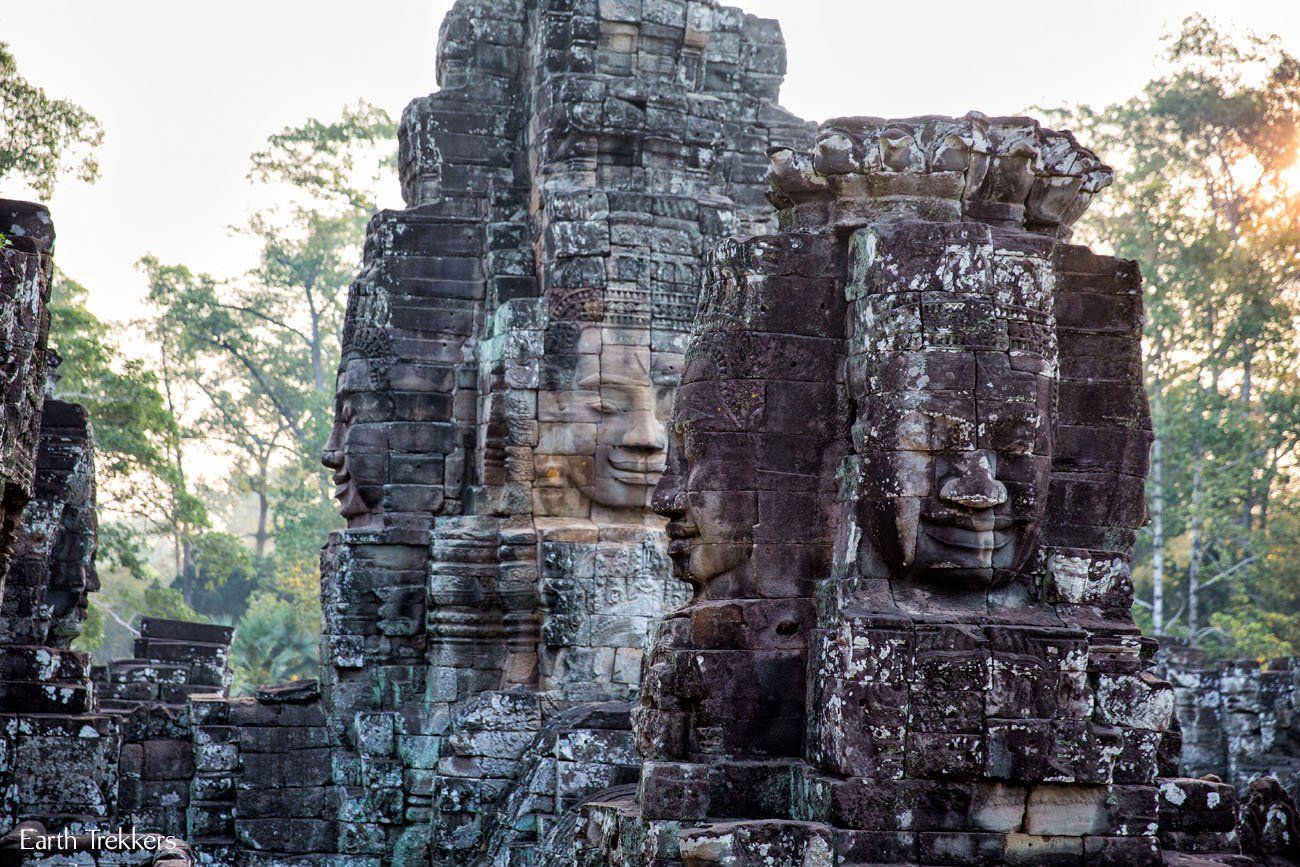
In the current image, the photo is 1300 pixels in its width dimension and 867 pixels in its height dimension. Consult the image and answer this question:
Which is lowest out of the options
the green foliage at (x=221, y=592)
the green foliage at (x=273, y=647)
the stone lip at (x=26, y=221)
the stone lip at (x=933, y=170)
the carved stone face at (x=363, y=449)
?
the green foliage at (x=273, y=647)

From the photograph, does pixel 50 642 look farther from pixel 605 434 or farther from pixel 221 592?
pixel 221 592

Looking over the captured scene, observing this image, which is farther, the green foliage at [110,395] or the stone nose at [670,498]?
the green foliage at [110,395]

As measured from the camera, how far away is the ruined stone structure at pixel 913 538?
8.02m

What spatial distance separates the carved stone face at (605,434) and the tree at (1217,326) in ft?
47.0

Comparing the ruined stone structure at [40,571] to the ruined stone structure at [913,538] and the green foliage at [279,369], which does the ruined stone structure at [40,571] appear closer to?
the ruined stone structure at [913,538]

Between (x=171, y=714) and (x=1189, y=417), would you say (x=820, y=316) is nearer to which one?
(x=171, y=714)

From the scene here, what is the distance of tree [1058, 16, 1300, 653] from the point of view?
2869 centimetres

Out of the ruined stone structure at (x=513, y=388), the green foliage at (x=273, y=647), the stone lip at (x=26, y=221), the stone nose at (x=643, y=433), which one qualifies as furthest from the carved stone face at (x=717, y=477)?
the green foliage at (x=273, y=647)

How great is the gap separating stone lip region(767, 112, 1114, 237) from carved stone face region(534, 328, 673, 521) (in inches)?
234

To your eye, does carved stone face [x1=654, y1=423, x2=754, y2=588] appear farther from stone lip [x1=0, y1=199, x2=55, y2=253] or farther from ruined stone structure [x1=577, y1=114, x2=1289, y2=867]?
stone lip [x1=0, y1=199, x2=55, y2=253]

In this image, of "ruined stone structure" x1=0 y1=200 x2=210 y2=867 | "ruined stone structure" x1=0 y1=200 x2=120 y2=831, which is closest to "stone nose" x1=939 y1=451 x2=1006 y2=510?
"ruined stone structure" x1=0 y1=200 x2=210 y2=867

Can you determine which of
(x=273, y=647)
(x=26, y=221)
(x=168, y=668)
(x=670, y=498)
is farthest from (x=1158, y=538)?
(x=26, y=221)

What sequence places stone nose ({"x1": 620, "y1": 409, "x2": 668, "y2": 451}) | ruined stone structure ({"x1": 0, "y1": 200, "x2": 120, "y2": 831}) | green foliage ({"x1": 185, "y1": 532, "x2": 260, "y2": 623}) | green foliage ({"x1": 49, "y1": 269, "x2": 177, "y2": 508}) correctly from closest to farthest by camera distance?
ruined stone structure ({"x1": 0, "y1": 200, "x2": 120, "y2": 831}), stone nose ({"x1": 620, "y1": 409, "x2": 668, "y2": 451}), green foliage ({"x1": 49, "y1": 269, "x2": 177, "y2": 508}), green foliage ({"x1": 185, "y1": 532, "x2": 260, "y2": 623})

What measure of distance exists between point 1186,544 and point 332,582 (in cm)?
2226
